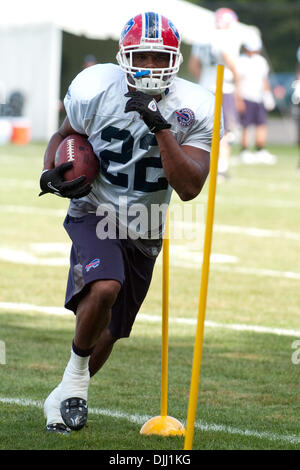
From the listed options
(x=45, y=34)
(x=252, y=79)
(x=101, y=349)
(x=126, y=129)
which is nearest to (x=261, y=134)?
(x=252, y=79)

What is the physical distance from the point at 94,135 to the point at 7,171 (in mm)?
12157

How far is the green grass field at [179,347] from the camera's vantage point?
4.30 m

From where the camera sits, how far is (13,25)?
2612 centimetres

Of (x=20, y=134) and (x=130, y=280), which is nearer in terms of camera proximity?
(x=130, y=280)

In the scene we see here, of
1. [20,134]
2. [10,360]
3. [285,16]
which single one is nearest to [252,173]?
[20,134]

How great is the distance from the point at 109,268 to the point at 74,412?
2.03 feet

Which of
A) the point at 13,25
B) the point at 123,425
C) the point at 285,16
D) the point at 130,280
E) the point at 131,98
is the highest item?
the point at 285,16

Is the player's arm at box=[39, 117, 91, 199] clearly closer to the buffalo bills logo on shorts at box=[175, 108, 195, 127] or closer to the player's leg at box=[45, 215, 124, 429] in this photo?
the player's leg at box=[45, 215, 124, 429]

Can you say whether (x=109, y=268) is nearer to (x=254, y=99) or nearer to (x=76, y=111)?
(x=76, y=111)

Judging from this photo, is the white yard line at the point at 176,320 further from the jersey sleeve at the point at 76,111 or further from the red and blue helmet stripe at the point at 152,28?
the red and blue helmet stripe at the point at 152,28

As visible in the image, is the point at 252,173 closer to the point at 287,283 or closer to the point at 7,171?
the point at 7,171

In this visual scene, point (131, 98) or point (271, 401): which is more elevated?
point (131, 98)

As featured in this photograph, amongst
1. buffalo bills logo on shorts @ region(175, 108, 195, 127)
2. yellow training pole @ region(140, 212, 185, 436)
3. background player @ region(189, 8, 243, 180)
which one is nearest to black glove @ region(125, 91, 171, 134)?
buffalo bills logo on shorts @ region(175, 108, 195, 127)

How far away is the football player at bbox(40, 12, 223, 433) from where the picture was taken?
13.7 ft
